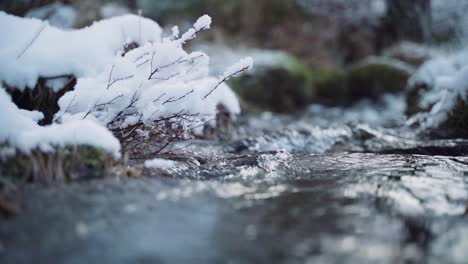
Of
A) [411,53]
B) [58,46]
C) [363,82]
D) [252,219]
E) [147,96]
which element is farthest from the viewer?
[411,53]

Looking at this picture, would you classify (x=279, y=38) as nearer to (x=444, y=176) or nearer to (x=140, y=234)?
(x=444, y=176)

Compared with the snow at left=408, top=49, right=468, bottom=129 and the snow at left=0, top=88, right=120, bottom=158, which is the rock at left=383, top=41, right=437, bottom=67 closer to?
the snow at left=408, top=49, right=468, bottom=129

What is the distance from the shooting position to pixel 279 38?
1109 cm

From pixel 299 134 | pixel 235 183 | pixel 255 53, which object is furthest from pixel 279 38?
pixel 235 183

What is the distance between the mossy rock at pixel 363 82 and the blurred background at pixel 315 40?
0.02 metres

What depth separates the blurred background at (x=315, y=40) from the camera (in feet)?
27.3

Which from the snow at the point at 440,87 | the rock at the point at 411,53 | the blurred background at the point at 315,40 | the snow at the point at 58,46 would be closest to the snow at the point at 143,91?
the snow at the point at 58,46

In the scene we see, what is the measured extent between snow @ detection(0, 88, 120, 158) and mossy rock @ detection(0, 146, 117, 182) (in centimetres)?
2

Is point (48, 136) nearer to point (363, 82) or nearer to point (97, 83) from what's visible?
point (97, 83)

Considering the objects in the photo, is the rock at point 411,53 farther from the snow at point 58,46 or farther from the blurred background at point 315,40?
the snow at point 58,46

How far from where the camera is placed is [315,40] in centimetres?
1147

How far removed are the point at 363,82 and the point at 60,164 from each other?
785cm

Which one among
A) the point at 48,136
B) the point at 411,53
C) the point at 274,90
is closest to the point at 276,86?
the point at 274,90

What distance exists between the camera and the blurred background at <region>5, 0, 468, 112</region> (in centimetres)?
831
